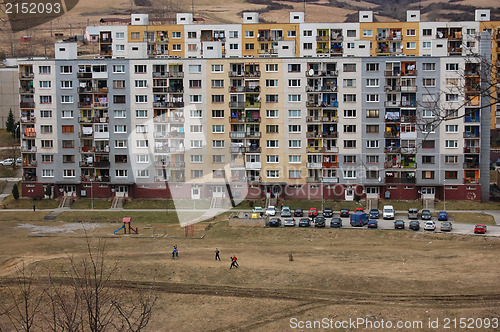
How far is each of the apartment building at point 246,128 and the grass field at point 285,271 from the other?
681 inches

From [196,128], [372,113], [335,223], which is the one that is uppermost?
[372,113]

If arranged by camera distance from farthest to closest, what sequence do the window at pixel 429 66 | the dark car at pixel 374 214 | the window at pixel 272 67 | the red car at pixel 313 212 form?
the window at pixel 272 67 < the window at pixel 429 66 < the red car at pixel 313 212 < the dark car at pixel 374 214

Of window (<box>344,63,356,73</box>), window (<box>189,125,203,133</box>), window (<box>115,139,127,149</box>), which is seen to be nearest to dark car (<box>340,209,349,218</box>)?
window (<box>344,63,356,73</box>)

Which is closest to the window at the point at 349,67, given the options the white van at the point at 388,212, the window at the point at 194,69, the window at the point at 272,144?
the window at the point at 272,144

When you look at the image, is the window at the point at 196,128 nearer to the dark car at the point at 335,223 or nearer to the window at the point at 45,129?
the window at the point at 45,129

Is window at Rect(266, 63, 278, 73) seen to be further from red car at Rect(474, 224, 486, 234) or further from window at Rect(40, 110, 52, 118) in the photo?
red car at Rect(474, 224, 486, 234)

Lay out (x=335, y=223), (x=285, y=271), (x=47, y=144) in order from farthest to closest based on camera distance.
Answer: (x=47, y=144), (x=335, y=223), (x=285, y=271)

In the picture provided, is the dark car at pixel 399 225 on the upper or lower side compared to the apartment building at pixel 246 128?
lower

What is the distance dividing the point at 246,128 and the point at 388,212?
25.0m

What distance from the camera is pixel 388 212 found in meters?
81.6

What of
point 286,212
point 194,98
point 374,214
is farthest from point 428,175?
point 194,98

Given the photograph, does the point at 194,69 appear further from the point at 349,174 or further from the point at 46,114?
the point at 349,174

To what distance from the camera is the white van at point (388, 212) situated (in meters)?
80.8

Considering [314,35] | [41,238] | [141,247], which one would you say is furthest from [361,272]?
[314,35]
